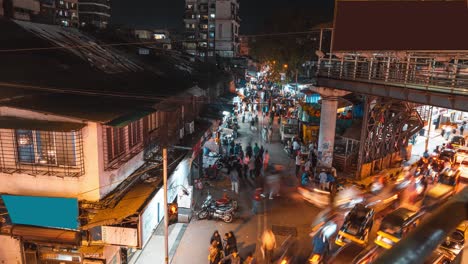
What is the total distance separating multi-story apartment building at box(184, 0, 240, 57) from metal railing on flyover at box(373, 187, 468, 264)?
72297 mm

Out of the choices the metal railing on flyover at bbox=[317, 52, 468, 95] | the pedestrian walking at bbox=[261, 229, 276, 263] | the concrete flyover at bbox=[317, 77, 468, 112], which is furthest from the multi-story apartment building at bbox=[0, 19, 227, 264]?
the metal railing on flyover at bbox=[317, 52, 468, 95]

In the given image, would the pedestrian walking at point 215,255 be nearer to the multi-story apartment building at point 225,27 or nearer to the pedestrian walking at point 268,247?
the pedestrian walking at point 268,247

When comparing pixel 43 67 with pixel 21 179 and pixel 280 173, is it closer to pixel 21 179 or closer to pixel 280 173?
pixel 21 179

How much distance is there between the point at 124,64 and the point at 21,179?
391 inches

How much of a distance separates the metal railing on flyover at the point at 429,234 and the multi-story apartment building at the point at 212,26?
7230 cm

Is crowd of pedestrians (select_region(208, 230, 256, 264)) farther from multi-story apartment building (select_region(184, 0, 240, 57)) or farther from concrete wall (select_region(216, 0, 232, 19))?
concrete wall (select_region(216, 0, 232, 19))

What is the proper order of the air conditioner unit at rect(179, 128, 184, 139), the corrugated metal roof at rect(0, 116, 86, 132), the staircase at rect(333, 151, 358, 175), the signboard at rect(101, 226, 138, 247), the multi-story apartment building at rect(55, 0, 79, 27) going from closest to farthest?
the corrugated metal roof at rect(0, 116, 86, 132) < the signboard at rect(101, 226, 138, 247) < the air conditioner unit at rect(179, 128, 184, 139) < the staircase at rect(333, 151, 358, 175) < the multi-story apartment building at rect(55, 0, 79, 27)

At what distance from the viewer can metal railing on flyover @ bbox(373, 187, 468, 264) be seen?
4.41ft

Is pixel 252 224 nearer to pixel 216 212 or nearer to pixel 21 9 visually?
pixel 216 212

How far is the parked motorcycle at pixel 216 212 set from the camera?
52.1 feet

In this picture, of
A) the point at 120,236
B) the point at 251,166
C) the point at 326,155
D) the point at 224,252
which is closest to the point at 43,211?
the point at 120,236

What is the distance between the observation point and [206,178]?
21.2 meters

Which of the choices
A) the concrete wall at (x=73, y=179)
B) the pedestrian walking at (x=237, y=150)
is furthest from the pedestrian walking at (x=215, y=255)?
the pedestrian walking at (x=237, y=150)

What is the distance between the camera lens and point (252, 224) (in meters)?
15.8
